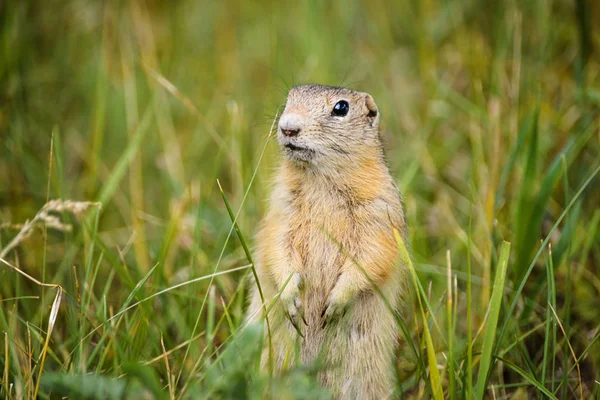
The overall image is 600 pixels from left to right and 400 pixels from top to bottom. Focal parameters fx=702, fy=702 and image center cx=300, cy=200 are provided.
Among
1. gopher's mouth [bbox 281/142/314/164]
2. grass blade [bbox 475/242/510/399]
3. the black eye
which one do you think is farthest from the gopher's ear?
grass blade [bbox 475/242/510/399]

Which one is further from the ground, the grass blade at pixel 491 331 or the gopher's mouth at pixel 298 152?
the gopher's mouth at pixel 298 152

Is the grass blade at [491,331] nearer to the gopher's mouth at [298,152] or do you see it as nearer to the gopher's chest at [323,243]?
the gopher's chest at [323,243]

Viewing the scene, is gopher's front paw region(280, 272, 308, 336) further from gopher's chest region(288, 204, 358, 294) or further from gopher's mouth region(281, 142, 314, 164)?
gopher's mouth region(281, 142, 314, 164)

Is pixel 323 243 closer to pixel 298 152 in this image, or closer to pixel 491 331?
pixel 298 152

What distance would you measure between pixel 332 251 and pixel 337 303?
258 millimetres

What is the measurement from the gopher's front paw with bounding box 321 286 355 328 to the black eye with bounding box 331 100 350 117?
2.76ft

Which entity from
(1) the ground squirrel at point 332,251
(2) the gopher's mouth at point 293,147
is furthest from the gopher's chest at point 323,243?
(2) the gopher's mouth at point 293,147

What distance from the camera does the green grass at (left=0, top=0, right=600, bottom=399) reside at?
278cm

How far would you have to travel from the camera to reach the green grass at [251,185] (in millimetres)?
2781

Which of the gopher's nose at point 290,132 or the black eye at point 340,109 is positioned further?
the black eye at point 340,109

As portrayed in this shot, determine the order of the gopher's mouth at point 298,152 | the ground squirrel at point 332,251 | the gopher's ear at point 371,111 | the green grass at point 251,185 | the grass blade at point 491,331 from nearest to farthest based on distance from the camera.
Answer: the grass blade at point 491,331 → the green grass at point 251,185 → the ground squirrel at point 332,251 → the gopher's mouth at point 298,152 → the gopher's ear at point 371,111

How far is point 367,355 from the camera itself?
9.59 ft

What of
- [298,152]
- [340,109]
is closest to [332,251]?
[298,152]

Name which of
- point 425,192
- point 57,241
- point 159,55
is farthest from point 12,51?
point 425,192
